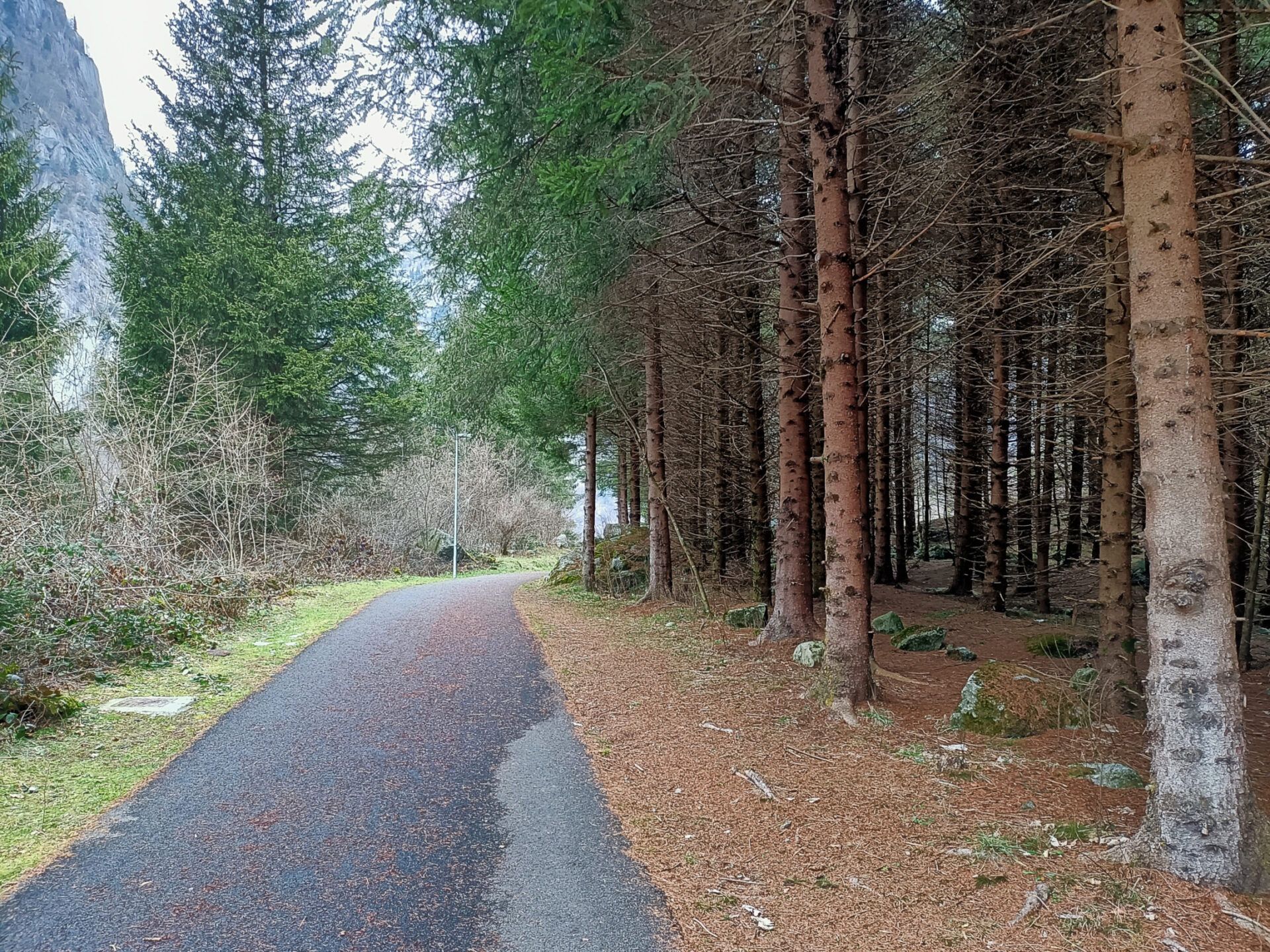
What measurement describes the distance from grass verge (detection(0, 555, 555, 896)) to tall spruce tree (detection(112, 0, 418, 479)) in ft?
31.9

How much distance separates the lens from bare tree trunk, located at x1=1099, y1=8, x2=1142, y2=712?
15.4 ft

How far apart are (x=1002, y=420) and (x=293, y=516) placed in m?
16.9

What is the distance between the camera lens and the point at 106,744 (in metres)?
4.68

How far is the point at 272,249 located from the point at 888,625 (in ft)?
53.5

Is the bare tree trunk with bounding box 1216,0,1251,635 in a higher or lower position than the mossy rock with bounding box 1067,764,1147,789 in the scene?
higher

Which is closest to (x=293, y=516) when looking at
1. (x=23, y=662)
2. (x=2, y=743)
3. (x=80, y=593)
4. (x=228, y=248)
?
(x=228, y=248)

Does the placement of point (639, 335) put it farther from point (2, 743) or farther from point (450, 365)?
point (2, 743)

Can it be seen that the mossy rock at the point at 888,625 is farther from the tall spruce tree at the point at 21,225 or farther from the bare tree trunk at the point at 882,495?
the tall spruce tree at the point at 21,225

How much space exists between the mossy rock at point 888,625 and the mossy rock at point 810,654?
1.97 metres

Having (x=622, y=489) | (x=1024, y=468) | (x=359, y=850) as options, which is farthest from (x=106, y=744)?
(x=622, y=489)

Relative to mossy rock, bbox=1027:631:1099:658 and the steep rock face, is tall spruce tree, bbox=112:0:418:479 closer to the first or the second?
mossy rock, bbox=1027:631:1099:658

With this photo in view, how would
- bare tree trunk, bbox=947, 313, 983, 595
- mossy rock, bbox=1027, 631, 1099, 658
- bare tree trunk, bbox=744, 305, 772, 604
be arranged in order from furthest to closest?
bare tree trunk, bbox=947, 313, 983, 595 < bare tree trunk, bbox=744, 305, 772, 604 < mossy rock, bbox=1027, 631, 1099, 658

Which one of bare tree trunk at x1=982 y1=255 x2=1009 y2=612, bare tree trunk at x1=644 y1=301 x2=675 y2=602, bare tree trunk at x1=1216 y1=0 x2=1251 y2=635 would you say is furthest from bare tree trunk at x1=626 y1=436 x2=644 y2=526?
bare tree trunk at x1=1216 y1=0 x2=1251 y2=635

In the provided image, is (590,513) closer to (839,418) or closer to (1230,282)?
(839,418)
